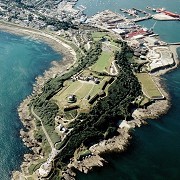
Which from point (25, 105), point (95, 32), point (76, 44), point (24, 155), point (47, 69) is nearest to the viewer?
point (24, 155)

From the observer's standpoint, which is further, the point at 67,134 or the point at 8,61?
the point at 8,61

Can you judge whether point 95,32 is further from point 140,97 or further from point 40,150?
point 40,150

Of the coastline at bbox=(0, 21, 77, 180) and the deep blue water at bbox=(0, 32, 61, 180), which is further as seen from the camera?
the deep blue water at bbox=(0, 32, 61, 180)

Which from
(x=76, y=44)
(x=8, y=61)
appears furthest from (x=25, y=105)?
(x=76, y=44)

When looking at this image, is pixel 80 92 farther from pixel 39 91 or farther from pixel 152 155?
pixel 152 155

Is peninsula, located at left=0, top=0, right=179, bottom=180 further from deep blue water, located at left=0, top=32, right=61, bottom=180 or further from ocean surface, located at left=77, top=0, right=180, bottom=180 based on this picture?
deep blue water, located at left=0, top=32, right=61, bottom=180

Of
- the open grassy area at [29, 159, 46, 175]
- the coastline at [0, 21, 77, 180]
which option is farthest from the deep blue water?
the open grassy area at [29, 159, 46, 175]

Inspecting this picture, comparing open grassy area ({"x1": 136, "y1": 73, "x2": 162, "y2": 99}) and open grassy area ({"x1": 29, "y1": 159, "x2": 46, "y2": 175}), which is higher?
open grassy area ({"x1": 29, "y1": 159, "x2": 46, "y2": 175})
